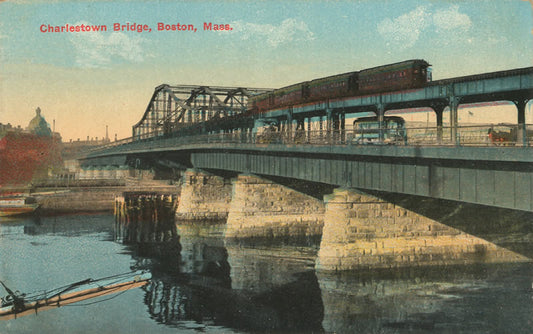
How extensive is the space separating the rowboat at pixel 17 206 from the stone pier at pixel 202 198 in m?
22.2

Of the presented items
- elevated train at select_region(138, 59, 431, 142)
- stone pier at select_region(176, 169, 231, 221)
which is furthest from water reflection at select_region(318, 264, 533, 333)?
stone pier at select_region(176, 169, 231, 221)

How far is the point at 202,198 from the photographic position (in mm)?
64188

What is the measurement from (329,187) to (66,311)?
30.0 metres

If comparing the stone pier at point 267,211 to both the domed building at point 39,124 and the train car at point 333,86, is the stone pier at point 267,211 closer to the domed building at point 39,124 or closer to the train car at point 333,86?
the train car at point 333,86

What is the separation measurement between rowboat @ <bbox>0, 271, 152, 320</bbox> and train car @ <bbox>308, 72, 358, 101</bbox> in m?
24.8

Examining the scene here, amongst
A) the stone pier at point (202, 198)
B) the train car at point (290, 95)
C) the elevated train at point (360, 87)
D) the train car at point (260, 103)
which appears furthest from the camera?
the train car at point (260, 103)

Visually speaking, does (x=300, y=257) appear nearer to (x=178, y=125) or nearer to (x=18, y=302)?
(x=18, y=302)

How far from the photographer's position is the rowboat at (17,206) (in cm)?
6744

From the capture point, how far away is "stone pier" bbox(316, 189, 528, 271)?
1268 inches

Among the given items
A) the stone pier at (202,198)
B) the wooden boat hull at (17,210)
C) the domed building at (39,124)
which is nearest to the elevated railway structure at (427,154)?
the stone pier at (202,198)

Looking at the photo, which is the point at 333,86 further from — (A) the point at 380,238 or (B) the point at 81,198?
(B) the point at 81,198

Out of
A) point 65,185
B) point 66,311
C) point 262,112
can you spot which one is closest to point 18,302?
point 66,311

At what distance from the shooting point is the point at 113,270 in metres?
37.4

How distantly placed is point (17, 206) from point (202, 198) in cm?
2658
